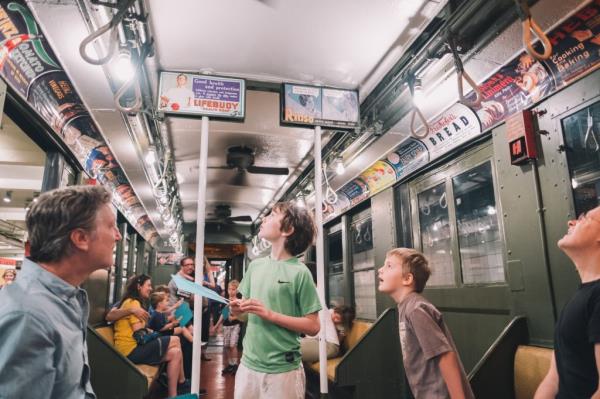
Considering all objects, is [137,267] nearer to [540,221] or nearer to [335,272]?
[335,272]

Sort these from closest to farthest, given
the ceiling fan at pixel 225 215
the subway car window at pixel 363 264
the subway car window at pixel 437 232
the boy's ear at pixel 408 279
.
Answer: the boy's ear at pixel 408 279
the subway car window at pixel 437 232
the subway car window at pixel 363 264
the ceiling fan at pixel 225 215

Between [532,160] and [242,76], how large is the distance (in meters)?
2.52

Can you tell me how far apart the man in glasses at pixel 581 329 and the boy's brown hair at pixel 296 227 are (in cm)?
119

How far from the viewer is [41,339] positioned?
887 millimetres

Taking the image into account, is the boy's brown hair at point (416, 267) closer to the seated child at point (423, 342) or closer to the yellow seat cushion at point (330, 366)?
the seated child at point (423, 342)

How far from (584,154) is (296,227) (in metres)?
2.11

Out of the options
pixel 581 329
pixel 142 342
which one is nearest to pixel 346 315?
pixel 142 342

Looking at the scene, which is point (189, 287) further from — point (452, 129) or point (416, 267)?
point (452, 129)

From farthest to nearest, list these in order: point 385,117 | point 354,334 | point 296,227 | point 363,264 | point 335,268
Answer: point 335,268 → point 363,264 → point 354,334 → point 385,117 → point 296,227

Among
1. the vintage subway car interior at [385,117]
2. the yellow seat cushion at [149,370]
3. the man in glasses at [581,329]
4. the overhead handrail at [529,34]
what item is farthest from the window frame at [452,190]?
the yellow seat cushion at [149,370]

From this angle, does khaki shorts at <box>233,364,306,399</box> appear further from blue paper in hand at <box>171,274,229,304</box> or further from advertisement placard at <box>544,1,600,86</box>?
advertisement placard at <box>544,1,600,86</box>

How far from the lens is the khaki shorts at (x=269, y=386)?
1.64 m

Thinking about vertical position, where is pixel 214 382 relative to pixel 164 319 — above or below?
below

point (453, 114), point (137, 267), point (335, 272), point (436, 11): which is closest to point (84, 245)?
point (436, 11)
